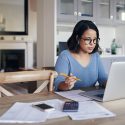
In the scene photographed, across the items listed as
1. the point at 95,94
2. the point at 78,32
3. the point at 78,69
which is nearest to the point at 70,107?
the point at 95,94

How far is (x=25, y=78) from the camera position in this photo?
5.02ft

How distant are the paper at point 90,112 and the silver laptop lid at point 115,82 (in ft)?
0.32

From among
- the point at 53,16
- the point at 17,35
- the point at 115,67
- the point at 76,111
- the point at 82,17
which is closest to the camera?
the point at 76,111

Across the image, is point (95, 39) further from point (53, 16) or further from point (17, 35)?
point (17, 35)

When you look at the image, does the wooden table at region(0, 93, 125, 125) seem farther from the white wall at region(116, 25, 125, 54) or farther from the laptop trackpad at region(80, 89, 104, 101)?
the white wall at region(116, 25, 125, 54)

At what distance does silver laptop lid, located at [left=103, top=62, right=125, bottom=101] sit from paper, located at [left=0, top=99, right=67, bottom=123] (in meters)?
0.24

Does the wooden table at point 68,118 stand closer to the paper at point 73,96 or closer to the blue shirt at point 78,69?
the paper at point 73,96

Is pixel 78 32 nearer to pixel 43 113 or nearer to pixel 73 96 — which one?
pixel 73 96

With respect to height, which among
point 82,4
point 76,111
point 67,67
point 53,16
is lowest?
point 76,111

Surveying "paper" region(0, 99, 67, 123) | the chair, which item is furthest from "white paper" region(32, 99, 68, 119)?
the chair

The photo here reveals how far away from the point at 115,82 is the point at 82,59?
603 mm

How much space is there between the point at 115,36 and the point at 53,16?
191 cm

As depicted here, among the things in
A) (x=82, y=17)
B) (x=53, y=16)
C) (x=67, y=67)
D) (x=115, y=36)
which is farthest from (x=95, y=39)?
(x=115, y=36)

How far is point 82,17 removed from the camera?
4109 millimetres
